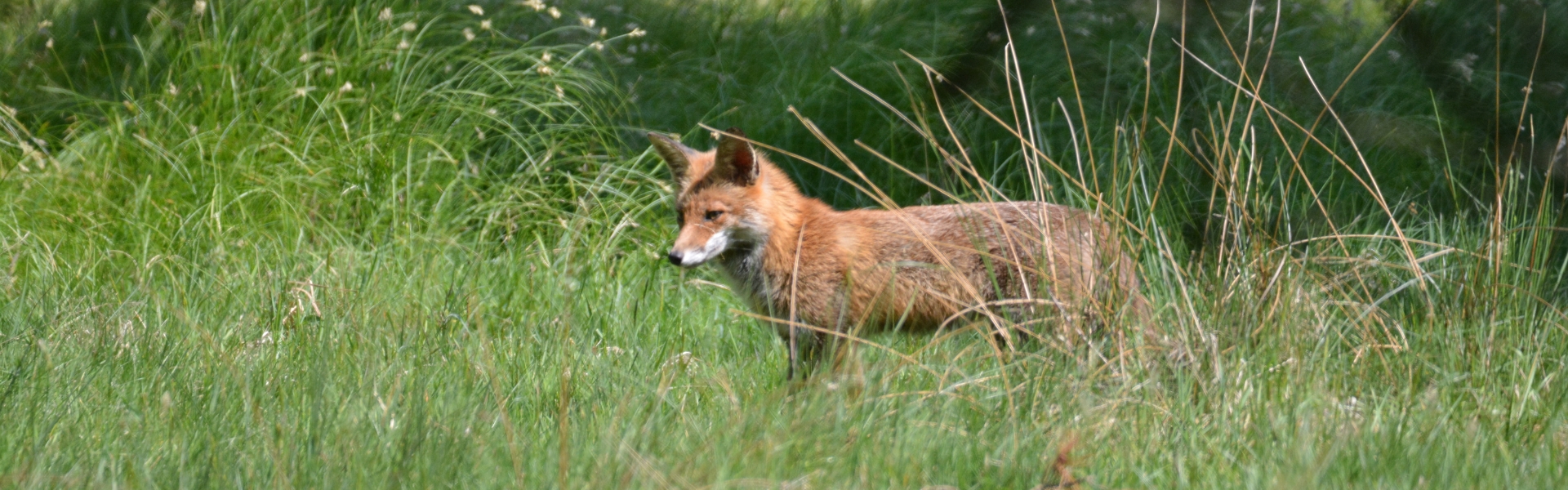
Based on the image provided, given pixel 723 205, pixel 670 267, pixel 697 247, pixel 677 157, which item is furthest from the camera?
pixel 670 267

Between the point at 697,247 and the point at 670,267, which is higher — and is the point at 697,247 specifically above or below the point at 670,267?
above

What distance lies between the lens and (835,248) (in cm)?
484

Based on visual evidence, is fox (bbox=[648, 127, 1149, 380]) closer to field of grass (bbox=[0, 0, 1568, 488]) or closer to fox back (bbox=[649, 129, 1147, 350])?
fox back (bbox=[649, 129, 1147, 350])

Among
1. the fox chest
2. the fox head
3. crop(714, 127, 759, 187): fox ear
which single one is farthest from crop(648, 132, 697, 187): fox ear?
the fox chest

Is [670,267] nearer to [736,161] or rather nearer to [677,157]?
[677,157]

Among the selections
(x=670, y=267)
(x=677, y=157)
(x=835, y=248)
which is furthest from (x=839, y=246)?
(x=670, y=267)

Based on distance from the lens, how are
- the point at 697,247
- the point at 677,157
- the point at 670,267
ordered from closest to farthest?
the point at 697,247, the point at 677,157, the point at 670,267

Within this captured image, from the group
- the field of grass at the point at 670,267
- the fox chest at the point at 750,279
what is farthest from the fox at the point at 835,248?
the field of grass at the point at 670,267

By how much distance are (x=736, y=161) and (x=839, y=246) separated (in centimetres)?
50

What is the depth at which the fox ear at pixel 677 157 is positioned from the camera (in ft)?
16.6

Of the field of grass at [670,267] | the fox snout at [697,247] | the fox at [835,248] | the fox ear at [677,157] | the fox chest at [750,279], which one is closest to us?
the field of grass at [670,267]

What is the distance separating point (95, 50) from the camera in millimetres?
7367

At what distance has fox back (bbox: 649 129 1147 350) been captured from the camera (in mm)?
4547

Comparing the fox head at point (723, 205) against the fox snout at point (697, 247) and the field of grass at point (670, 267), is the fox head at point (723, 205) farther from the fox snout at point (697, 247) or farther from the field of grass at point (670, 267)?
the field of grass at point (670, 267)
